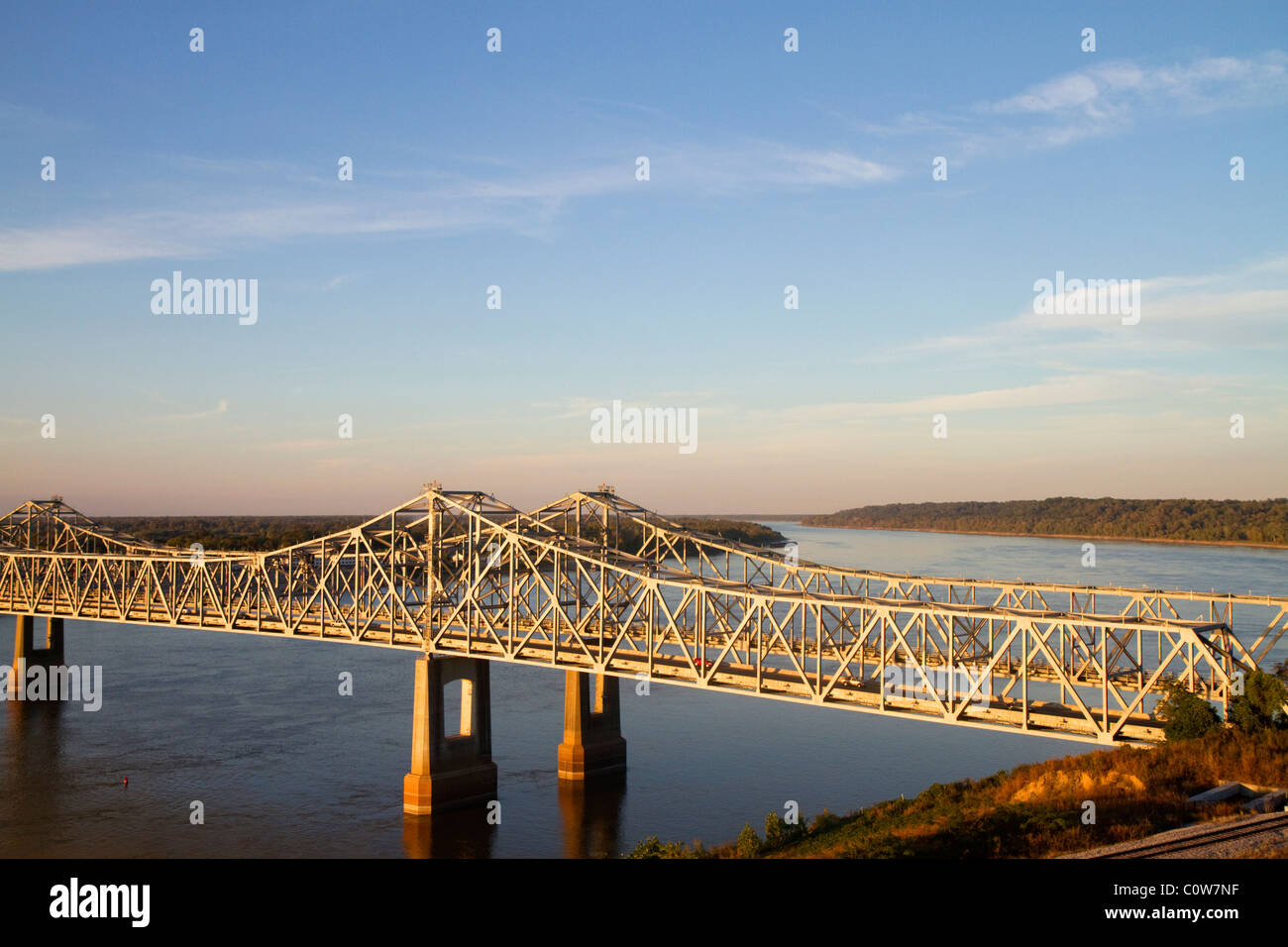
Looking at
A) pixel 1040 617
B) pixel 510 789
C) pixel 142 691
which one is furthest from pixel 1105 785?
pixel 142 691

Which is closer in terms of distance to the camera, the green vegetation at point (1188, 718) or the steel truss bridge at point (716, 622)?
the green vegetation at point (1188, 718)

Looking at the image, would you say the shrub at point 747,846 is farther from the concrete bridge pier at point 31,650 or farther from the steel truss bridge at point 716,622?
the concrete bridge pier at point 31,650

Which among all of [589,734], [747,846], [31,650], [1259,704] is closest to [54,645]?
[31,650]

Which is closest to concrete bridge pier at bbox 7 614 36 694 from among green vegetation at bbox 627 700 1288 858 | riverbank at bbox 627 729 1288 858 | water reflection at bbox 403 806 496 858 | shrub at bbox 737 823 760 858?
water reflection at bbox 403 806 496 858

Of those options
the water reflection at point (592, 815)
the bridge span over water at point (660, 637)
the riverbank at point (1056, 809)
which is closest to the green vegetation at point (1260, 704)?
the riverbank at point (1056, 809)

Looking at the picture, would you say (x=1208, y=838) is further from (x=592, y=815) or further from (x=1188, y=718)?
(x=592, y=815)
